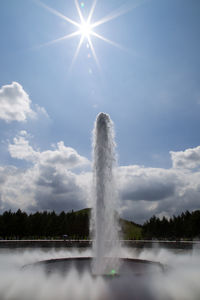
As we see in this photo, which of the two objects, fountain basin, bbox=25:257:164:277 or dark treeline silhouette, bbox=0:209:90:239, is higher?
dark treeline silhouette, bbox=0:209:90:239

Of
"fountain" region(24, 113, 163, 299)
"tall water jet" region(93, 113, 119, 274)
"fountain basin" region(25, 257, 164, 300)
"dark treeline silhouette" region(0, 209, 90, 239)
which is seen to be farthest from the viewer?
"dark treeline silhouette" region(0, 209, 90, 239)

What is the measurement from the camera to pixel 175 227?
255ft

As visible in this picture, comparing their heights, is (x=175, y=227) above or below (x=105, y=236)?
above

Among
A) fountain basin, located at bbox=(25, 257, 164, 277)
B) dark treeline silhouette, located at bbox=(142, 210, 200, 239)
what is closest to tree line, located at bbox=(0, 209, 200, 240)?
dark treeline silhouette, located at bbox=(142, 210, 200, 239)

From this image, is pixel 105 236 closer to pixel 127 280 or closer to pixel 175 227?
pixel 127 280

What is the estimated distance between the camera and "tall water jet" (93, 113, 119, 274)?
58.0 ft

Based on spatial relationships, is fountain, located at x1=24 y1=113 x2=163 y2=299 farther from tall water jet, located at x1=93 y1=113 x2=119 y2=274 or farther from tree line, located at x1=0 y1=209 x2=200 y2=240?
tree line, located at x1=0 y1=209 x2=200 y2=240

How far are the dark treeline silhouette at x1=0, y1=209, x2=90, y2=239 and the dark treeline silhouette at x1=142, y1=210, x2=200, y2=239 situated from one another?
24.2 meters

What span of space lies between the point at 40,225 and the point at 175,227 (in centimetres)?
4558

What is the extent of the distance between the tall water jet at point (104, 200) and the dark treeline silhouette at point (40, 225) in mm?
57457

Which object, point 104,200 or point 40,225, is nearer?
point 104,200

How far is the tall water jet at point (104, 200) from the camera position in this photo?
58.0 ft

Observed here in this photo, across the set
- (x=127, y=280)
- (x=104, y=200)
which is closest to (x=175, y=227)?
(x=104, y=200)

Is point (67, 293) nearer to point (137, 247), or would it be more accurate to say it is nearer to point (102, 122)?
point (102, 122)
